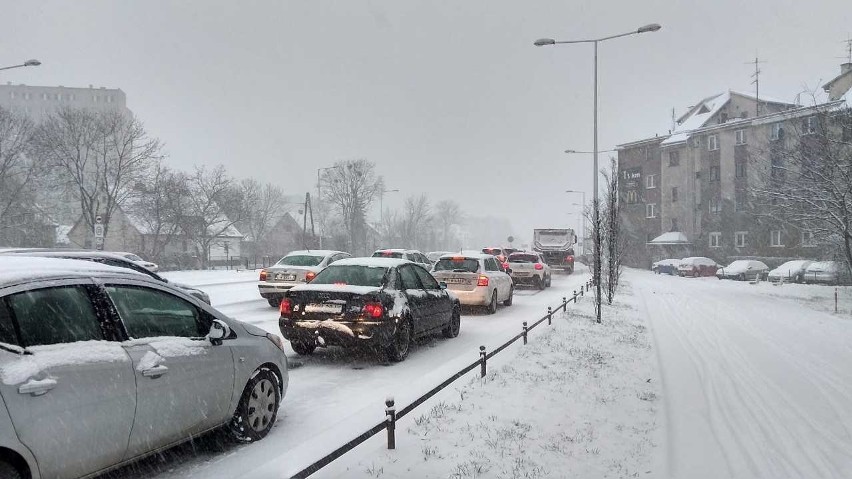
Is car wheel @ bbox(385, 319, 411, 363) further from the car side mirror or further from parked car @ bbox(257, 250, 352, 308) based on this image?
parked car @ bbox(257, 250, 352, 308)

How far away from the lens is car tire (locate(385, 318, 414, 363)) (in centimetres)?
870

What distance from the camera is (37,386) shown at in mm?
3184

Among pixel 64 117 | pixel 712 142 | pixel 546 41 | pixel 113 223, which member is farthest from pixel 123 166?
pixel 712 142

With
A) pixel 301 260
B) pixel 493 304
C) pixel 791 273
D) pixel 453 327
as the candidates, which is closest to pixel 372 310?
pixel 453 327

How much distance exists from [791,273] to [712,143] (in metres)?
24.2

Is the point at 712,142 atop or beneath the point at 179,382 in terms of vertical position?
atop

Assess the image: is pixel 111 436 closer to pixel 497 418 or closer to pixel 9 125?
pixel 497 418

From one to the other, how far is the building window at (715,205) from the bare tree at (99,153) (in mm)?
48118

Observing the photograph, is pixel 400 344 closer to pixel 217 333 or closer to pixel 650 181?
pixel 217 333

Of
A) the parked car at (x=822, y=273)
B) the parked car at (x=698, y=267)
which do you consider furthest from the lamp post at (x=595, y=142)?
the parked car at (x=698, y=267)

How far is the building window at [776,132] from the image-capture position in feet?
153

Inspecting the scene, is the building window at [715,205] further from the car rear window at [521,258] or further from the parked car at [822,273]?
the car rear window at [521,258]

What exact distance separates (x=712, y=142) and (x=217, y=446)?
58.7 meters

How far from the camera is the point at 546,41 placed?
1827 centimetres
